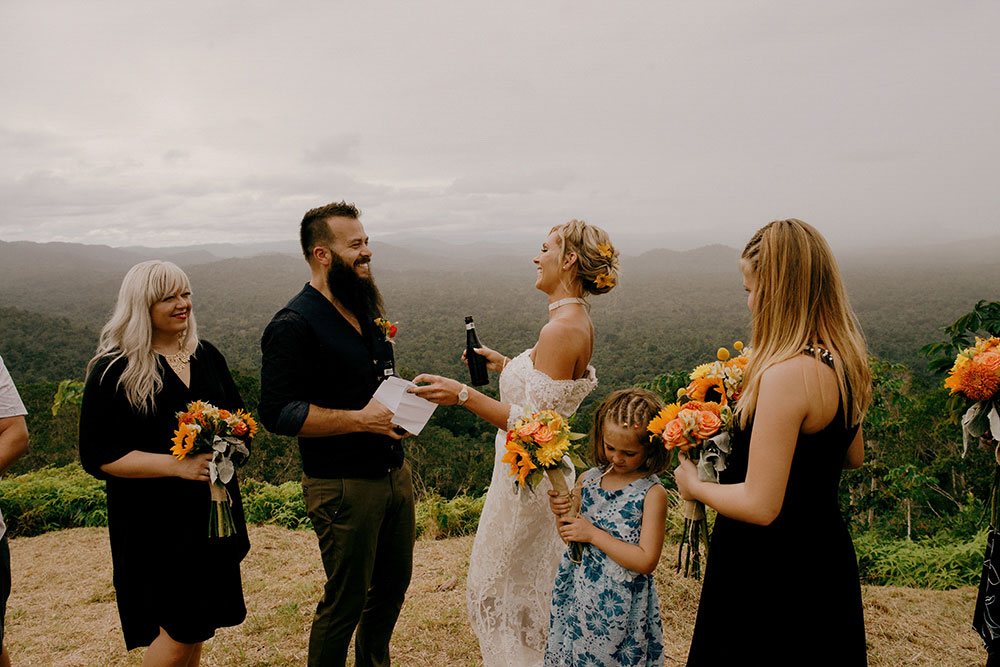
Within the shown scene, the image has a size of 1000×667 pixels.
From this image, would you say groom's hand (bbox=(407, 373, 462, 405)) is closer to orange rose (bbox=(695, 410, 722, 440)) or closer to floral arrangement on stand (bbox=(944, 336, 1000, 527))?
orange rose (bbox=(695, 410, 722, 440))

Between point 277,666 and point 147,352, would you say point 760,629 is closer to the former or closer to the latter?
point 147,352

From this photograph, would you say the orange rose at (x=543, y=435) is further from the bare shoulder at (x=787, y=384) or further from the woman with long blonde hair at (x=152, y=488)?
the woman with long blonde hair at (x=152, y=488)

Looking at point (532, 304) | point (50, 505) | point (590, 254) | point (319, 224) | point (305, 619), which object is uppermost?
point (319, 224)

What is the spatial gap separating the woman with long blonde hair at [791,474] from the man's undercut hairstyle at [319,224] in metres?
2.15

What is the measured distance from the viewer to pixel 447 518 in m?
7.47

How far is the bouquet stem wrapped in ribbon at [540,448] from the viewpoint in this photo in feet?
8.19

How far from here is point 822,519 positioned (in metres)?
2.11

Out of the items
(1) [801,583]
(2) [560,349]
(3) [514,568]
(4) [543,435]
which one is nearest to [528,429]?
(4) [543,435]

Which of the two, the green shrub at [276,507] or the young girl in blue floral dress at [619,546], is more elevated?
the young girl in blue floral dress at [619,546]

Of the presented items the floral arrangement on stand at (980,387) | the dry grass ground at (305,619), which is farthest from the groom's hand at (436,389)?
the floral arrangement on stand at (980,387)

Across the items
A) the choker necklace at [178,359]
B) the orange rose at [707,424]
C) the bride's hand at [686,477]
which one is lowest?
the bride's hand at [686,477]

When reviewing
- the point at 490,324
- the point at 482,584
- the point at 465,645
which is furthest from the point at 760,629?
the point at 490,324

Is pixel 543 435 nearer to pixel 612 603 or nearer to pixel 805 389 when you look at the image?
pixel 612 603

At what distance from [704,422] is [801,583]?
0.65 metres
